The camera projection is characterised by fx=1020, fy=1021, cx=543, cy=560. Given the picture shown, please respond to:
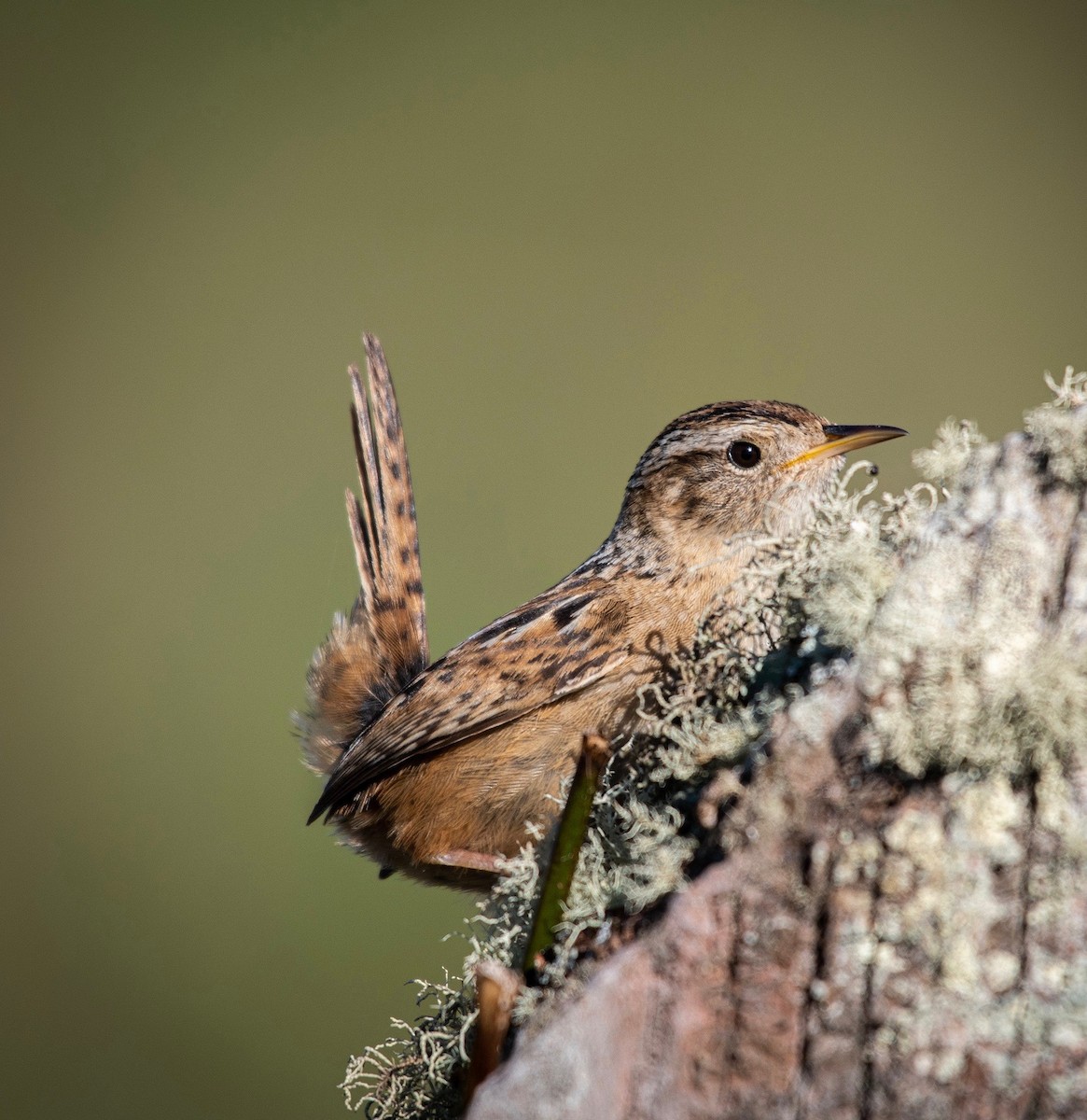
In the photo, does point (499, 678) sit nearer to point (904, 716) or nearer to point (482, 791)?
point (482, 791)

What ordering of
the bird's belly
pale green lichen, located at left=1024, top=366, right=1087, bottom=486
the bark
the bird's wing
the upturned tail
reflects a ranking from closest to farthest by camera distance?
the bark → pale green lichen, located at left=1024, top=366, right=1087, bottom=486 → the bird's belly → the bird's wing → the upturned tail

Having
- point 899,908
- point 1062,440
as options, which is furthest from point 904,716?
point 1062,440

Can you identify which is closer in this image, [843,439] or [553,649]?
[553,649]

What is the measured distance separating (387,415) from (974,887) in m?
3.30

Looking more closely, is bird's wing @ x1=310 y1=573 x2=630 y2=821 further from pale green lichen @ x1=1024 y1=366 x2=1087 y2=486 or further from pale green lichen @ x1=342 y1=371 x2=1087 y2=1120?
pale green lichen @ x1=1024 y1=366 x2=1087 y2=486

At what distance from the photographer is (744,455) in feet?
11.3

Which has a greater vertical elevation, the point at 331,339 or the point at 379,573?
the point at 331,339

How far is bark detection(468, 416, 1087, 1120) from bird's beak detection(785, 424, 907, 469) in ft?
6.19

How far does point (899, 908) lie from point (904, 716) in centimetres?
22

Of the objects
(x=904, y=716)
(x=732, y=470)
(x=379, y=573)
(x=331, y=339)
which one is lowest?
(x=904, y=716)

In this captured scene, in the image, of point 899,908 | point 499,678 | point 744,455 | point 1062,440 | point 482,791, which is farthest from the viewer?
point 744,455

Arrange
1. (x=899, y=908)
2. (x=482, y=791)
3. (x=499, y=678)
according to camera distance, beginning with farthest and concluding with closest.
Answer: (x=499, y=678), (x=482, y=791), (x=899, y=908)

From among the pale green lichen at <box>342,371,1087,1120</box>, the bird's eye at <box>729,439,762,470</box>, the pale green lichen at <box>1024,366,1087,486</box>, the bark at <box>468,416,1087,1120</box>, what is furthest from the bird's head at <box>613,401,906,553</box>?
the bark at <box>468,416,1087,1120</box>

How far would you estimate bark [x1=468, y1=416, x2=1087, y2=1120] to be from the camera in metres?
1.14
